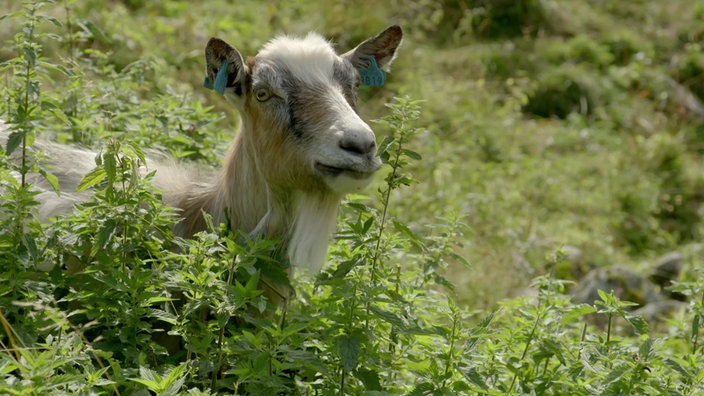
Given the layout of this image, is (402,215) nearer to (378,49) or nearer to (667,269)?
(667,269)

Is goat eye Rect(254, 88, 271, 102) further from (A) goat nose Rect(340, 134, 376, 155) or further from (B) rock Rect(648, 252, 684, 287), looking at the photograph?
(B) rock Rect(648, 252, 684, 287)

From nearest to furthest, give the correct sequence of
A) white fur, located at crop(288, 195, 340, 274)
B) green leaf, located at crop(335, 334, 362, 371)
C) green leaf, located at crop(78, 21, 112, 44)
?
green leaf, located at crop(335, 334, 362, 371) → white fur, located at crop(288, 195, 340, 274) → green leaf, located at crop(78, 21, 112, 44)

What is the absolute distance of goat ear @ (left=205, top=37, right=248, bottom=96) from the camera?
15.1ft

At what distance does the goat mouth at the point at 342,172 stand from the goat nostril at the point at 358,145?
Answer: 86mm

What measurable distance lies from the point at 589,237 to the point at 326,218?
514 cm

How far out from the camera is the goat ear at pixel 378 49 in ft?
17.0

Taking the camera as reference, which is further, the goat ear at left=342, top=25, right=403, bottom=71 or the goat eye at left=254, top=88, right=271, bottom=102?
the goat ear at left=342, top=25, right=403, bottom=71

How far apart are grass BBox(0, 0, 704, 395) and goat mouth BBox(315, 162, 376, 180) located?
0.20 meters

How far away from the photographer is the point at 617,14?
46.2 ft

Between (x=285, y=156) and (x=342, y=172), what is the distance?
0.40 m

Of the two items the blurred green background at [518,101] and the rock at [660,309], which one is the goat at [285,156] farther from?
the rock at [660,309]

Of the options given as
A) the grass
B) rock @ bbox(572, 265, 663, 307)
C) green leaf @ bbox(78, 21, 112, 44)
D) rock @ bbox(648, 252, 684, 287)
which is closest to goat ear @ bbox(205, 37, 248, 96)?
the grass

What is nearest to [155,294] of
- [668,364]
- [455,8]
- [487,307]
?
[668,364]

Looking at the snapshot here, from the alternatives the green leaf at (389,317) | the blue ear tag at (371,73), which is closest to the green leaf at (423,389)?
the green leaf at (389,317)
